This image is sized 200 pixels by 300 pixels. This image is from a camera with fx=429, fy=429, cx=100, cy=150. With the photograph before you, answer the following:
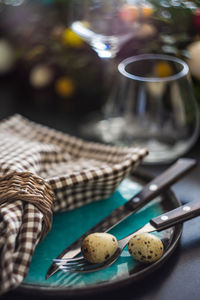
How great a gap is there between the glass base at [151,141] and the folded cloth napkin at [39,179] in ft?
0.26

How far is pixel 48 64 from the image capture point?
2.74 feet

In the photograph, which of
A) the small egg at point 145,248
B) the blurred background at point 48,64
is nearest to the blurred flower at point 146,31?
the blurred background at point 48,64

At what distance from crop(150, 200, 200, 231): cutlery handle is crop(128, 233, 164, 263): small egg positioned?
27 millimetres

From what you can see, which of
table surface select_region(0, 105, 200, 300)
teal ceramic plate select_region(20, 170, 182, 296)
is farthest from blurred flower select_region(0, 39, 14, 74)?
table surface select_region(0, 105, 200, 300)

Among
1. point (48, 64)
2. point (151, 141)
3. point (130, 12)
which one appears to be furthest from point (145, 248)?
point (48, 64)

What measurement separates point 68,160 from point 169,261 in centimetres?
21

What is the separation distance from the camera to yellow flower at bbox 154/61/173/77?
67 centimetres

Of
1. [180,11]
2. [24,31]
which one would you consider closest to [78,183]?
[180,11]

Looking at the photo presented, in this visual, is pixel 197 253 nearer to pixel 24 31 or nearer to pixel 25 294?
pixel 25 294

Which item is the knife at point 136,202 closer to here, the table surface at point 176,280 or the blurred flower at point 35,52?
the table surface at point 176,280

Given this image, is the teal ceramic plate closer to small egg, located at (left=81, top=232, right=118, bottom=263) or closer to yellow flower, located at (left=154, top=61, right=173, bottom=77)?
small egg, located at (left=81, top=232, right=118, bottom=263)

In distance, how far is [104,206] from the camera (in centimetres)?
54

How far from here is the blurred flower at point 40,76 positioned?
33.2 inches

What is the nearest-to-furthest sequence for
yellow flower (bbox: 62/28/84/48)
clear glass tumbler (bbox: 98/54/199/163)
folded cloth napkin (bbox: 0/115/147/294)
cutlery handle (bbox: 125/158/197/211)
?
folded cloth napkin (bbox: 0/115/147/294) < cutlery handle (bbox: 125/158/197/211) < clear glass tumbler (bbox: 98/54/199/163) < yellow flower (bbox: 62/28/84/48)
